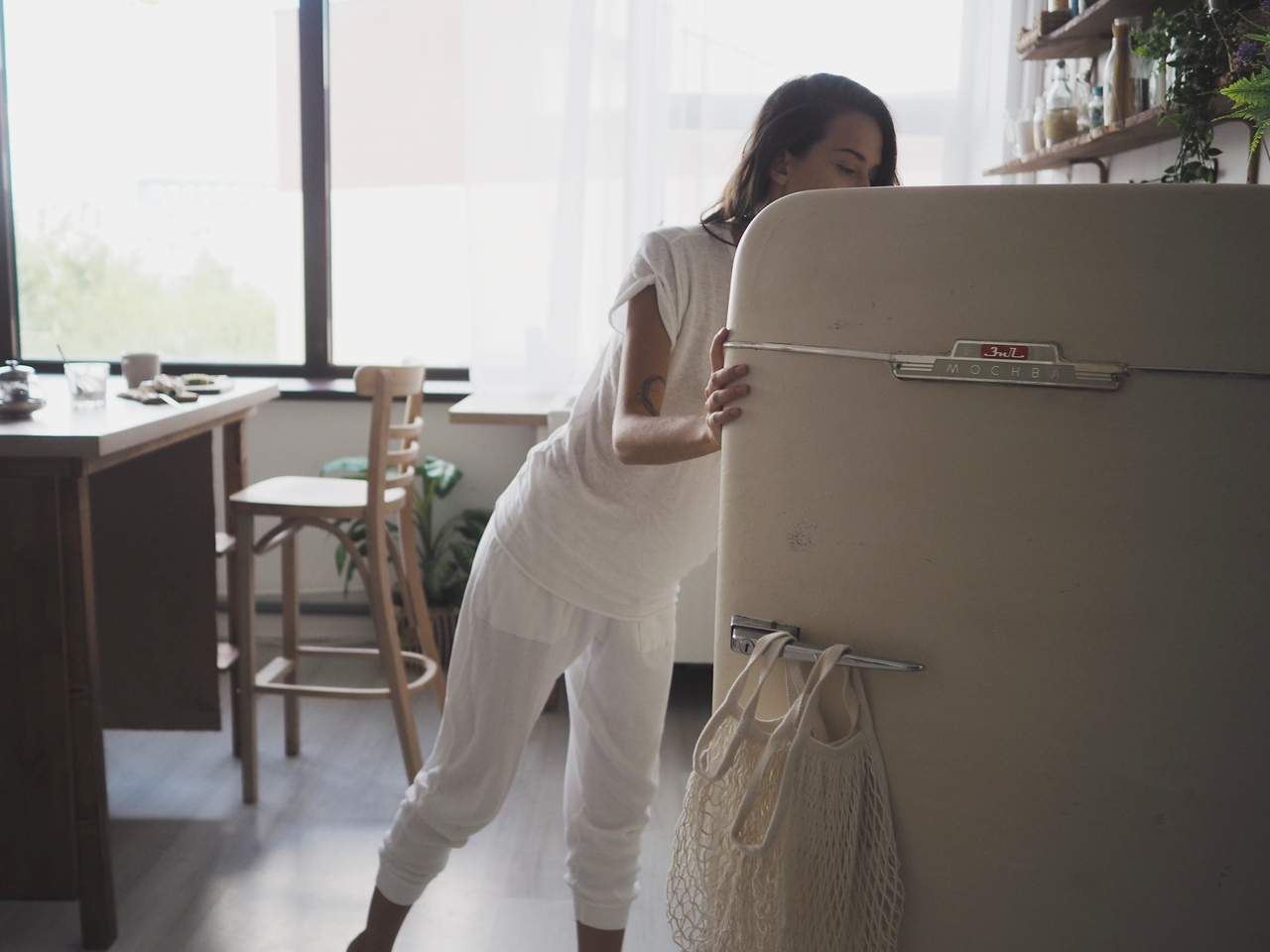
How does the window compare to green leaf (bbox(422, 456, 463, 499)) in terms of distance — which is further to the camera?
the window

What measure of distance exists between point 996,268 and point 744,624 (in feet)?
1.07

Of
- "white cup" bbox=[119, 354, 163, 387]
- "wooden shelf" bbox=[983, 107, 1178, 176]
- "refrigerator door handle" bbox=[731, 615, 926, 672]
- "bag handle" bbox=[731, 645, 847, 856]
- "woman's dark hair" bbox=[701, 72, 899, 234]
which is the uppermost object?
"wooden shelf" bbox=[983, 107, 1178, 176]

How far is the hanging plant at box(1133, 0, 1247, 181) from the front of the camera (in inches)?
66.5

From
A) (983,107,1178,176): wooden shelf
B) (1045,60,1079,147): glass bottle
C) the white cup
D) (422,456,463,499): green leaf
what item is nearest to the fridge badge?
(983,107,1178,176): wooden shelf

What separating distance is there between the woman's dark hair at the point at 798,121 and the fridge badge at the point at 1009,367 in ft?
1.68

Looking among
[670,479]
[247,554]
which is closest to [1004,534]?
[670,479]

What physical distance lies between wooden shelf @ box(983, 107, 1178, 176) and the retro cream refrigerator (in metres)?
1.30

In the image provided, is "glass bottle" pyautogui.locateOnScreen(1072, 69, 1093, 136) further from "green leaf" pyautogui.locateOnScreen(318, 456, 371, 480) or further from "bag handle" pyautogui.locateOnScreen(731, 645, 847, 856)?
"green leaf" pyautogui.locateOnScreen(318, 456, 371, 480)

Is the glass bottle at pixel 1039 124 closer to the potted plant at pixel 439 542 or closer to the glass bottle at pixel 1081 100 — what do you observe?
the glass bottle at pixel 1081 100

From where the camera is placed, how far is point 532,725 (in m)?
1.48

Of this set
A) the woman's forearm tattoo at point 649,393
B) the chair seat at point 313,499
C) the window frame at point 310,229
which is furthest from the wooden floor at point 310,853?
the window frame at point 310,229

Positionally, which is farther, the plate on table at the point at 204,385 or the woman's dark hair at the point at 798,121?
the plate on table at the point at 204,385

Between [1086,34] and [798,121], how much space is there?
4.67 feet

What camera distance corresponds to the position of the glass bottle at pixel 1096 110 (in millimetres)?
2254
